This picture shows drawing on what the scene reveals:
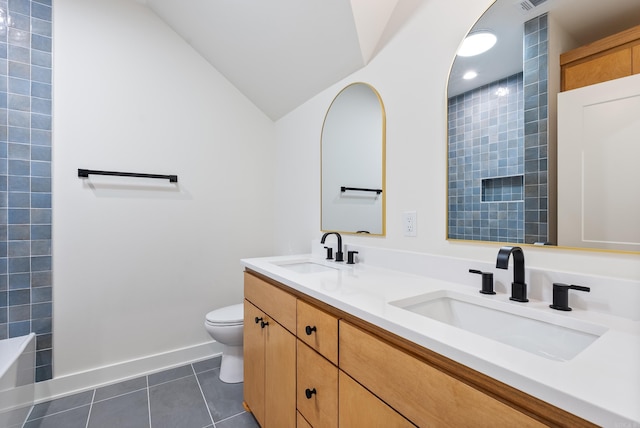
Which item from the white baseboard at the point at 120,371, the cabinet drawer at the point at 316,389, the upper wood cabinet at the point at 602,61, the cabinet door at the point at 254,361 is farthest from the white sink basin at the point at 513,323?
the white baseboard at the point at 120,371

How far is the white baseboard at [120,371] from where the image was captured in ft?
5.95

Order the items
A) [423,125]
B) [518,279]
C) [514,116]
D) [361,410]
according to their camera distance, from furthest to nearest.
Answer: [423,125] < [514,116] < [518,279] < [361,410]

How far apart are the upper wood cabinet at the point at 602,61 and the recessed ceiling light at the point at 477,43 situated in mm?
259

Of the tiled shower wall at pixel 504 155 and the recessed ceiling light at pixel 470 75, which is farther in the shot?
the recessed ceiling light at pixel 470 75

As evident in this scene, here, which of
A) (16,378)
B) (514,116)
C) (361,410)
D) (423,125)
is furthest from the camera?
(16,378)

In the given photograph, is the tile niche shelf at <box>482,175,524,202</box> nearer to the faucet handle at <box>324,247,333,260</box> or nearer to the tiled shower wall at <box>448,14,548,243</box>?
the tiled shower wall at <box>448,14,548,243</box>

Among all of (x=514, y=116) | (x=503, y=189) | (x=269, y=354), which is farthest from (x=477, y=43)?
(x=269, y=354)

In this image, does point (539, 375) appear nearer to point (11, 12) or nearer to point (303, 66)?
point (303, 66)

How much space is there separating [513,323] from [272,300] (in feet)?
2.96

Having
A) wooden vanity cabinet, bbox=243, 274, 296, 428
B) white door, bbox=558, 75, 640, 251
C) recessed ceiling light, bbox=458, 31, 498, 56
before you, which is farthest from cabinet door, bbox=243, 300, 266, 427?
recessed ceiling light, bbox=458, 31, 498, 56

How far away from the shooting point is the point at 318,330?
3.21ft

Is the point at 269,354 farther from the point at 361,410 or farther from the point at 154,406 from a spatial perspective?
the point at 154,406

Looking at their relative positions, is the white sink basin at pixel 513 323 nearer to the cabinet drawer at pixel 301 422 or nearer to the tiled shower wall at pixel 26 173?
the cabinet drawer at pixel 301 422

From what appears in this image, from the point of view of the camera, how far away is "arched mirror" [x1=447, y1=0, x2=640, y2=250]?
0.90 meters
